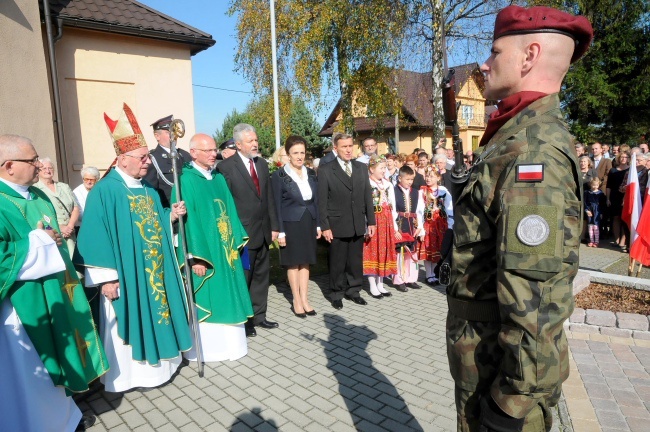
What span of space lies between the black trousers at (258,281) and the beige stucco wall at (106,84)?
5383 millimetres

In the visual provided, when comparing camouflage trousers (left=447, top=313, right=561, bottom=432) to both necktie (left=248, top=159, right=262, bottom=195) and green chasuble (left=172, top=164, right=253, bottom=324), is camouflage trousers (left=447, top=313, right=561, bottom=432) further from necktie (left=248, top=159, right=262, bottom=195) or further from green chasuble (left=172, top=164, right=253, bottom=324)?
necktie (left=248, top=159, right=262, bottom=195)

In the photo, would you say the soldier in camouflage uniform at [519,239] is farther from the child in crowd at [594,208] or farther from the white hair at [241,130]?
the child in crowd at [594,208]

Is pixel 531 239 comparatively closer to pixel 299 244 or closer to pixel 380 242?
pixel 299 244

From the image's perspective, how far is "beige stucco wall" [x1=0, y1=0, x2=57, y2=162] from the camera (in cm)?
593

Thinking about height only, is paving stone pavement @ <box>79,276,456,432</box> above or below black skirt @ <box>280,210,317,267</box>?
below

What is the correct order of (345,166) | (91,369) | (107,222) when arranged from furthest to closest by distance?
(345,166)
(107,222)
(91,369)

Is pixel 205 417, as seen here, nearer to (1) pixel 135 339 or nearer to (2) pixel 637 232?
(1) pixel 135 339

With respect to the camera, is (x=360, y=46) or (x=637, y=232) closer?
(x=637, y=232)

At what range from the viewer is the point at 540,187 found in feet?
4.73

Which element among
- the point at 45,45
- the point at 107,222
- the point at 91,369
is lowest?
the point at 91,369

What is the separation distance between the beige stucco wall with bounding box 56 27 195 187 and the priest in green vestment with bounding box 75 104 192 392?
5.63 meters

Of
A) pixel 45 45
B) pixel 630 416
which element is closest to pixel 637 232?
pixel 630 416

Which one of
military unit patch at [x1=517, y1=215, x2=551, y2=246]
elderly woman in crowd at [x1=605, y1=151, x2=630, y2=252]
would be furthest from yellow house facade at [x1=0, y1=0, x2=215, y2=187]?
elderly woman in crowd at [x1=605, y1=151, x2=630, y2=252]

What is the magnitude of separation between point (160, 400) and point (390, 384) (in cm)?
190
